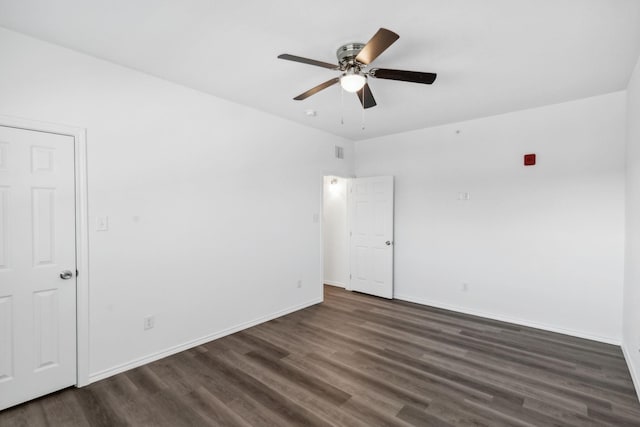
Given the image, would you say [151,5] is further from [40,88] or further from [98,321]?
[98,321]

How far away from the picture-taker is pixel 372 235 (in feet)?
17.4

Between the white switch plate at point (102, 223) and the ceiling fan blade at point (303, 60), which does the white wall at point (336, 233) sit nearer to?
the ceiling fan blade at point (303, 60)

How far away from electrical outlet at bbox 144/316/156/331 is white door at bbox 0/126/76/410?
0.55 metres

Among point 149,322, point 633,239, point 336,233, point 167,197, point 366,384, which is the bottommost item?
point 366,384

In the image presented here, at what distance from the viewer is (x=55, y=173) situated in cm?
247

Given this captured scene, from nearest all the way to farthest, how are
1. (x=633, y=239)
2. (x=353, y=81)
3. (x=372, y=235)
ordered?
1. (x=353, y=81)
2. (x=633, y=239)
3. (x=372, y=235)

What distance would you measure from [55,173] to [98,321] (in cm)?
130

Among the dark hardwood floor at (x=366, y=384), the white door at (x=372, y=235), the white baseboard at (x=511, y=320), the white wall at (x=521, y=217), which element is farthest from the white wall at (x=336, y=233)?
the dark hardwood floor at (x=366, y=384)

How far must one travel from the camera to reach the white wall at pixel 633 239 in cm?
261

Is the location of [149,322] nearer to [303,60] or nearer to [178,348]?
[178,348]

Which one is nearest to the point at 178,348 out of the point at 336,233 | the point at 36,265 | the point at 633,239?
the point at 36,265

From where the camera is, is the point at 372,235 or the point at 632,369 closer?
the point at 632,369

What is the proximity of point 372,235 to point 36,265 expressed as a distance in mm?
4280

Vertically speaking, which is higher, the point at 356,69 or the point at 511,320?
the point at 356,69
